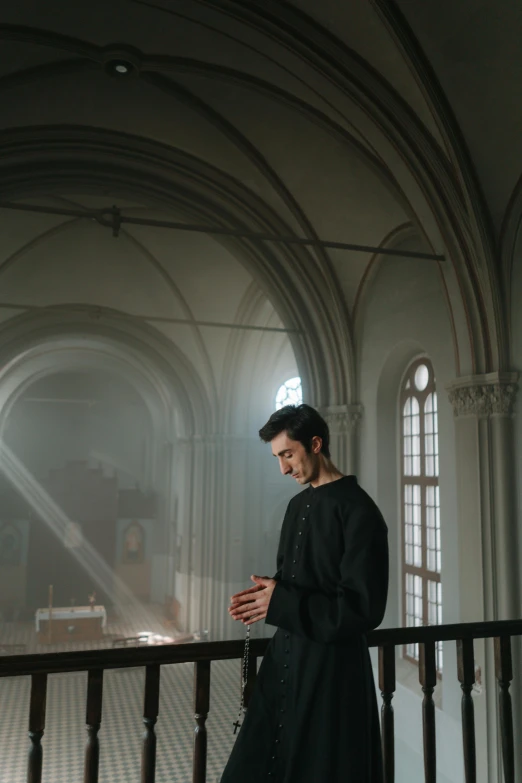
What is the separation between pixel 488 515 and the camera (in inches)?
275

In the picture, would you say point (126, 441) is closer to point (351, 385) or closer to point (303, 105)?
point (351, 385)

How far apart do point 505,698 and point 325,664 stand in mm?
1089

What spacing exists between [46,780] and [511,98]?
10940 millimetres

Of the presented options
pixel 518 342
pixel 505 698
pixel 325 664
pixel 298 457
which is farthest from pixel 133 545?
pixel 325 664

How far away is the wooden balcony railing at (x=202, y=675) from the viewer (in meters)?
2.30

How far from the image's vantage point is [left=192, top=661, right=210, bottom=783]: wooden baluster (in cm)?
246

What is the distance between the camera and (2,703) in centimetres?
1366

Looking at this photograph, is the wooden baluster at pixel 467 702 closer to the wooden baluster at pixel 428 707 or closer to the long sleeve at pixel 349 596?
the wooden baluster at pixel 428 707

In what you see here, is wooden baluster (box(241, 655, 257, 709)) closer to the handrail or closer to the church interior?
the handrail

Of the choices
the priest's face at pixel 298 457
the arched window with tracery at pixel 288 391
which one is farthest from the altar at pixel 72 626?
the priest's face at pixel 298 457

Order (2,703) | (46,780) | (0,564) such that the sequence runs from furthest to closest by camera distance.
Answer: (0,564) → (2,703) → (46,780)

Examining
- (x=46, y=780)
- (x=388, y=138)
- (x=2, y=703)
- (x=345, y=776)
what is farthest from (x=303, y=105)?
(x=2, y=703)

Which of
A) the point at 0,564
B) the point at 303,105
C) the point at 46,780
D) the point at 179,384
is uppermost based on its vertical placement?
the point at 303,105

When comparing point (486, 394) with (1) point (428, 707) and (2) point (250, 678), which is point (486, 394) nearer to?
(1) point (428, 707)
